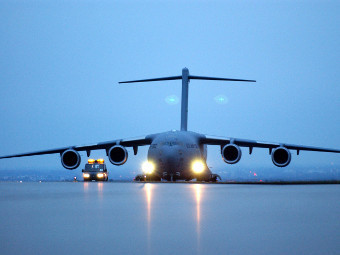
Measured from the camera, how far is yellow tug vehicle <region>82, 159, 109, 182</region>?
38281 mm

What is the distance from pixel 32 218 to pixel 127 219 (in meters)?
1.61

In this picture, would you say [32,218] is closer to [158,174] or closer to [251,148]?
[158,174]

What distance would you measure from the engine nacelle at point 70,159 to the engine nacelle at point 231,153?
846 cm

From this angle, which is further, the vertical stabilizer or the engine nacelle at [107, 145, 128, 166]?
the vertical stabilizer

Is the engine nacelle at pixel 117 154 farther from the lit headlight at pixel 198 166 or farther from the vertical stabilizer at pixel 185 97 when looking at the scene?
the vertical stabilizer at pixel 185 97

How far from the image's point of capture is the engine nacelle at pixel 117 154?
98.6 feet

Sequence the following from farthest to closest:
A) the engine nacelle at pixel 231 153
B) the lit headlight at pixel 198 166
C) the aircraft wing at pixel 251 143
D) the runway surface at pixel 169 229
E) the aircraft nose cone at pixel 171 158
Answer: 1. the aircraft wing at pixel 251 143
2. the lit headlight at pixel 198 166
3. the engine nacelle at pixel 231 153
4. the aircraft nose cone at pixel 171 158
5. the runway surface at pixel 169 229

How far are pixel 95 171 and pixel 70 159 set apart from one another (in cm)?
775

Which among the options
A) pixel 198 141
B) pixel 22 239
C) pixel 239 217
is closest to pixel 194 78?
pixel 198 141

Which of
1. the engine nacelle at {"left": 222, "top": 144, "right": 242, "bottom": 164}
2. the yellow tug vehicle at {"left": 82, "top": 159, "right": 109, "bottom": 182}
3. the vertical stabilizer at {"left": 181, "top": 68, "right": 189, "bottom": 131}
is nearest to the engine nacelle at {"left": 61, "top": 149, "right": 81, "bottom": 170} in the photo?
the yellow tug vehicle at {"left": 82, "top": 159, "right": 109, "bottom": 182}

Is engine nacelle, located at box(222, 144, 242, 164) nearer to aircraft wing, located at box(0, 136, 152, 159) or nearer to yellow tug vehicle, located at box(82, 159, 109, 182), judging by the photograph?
aircraft wing, located at box(0, 136, 152, 159)

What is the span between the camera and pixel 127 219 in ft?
28.3

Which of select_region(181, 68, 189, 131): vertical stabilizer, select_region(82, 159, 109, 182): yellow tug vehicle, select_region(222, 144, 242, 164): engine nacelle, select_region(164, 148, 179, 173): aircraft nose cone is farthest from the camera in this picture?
select_region(82, 159, 109, 182): yellow tug vehicle

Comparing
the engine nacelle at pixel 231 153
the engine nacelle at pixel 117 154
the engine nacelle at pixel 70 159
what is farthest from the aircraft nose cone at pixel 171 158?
the engine nacelle at pixel 70 159
